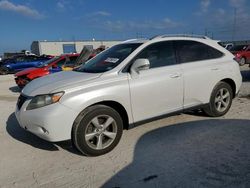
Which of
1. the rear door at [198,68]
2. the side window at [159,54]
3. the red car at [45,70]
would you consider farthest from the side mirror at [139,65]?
the red car at [45,70]

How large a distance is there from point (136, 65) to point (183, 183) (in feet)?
6.36

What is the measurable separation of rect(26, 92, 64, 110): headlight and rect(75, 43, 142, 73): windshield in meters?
0.93

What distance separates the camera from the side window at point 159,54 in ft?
15.6

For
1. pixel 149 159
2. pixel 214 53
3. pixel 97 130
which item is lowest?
pixel 149 159

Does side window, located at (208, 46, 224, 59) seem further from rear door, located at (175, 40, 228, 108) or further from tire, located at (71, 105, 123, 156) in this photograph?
tire, located at (71, 105, 123, 156)

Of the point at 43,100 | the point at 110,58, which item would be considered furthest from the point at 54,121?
the point at 110,58

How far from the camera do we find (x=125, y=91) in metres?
4.32

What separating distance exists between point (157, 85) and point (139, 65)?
1.70 feet

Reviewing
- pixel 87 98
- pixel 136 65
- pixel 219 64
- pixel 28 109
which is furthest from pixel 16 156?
pixel 219 64

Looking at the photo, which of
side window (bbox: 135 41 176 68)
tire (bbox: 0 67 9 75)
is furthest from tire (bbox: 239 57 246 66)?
tire (bbox: 0 67 9 75)

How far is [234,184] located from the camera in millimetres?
3189

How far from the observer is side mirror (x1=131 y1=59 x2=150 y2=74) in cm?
435

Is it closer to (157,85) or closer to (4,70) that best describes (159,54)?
(157,85)

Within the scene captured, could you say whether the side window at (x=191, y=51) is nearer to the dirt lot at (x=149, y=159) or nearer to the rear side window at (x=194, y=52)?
the rear side window at (x=194, y=52)
